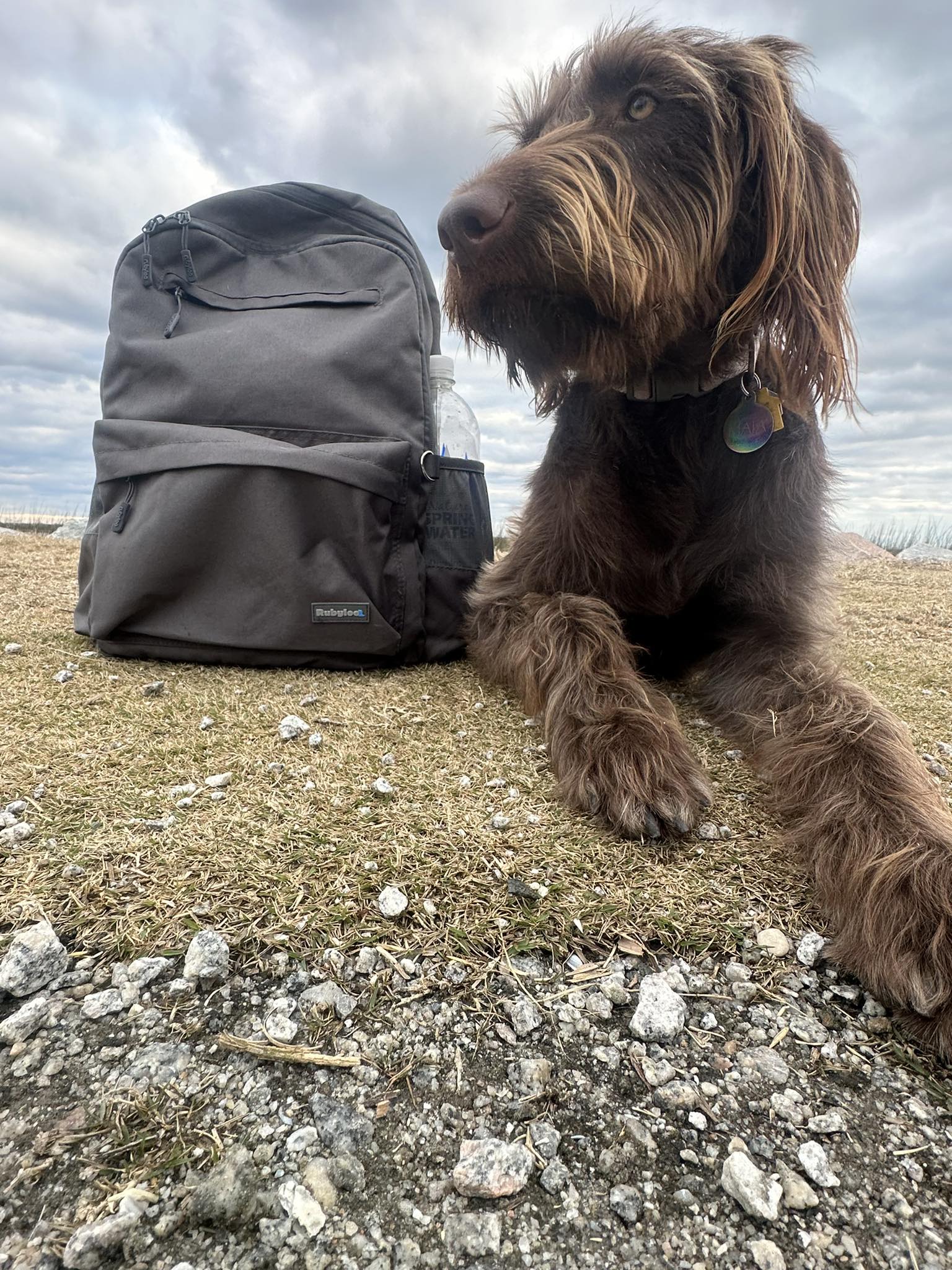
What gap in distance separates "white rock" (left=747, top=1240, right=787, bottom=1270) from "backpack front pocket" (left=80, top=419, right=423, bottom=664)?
76.3 inches

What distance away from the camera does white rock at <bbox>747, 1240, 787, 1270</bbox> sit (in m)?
0.75

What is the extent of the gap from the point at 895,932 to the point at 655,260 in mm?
1691

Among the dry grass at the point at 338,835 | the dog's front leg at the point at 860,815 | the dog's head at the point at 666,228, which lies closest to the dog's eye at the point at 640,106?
the dog's head at the point at 666,228

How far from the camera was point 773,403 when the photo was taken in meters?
2.13

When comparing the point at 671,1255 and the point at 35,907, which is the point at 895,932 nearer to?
the point at 671,1255

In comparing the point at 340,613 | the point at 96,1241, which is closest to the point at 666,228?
the point at 340,613

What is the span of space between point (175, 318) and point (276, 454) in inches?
32.3

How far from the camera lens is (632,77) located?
2.13 metres

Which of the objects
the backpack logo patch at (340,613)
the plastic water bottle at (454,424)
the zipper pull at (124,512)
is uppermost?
the plastic water bottle at (454,424)

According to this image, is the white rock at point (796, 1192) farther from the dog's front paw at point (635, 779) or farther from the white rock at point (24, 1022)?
the white rock at point (24, 1022)

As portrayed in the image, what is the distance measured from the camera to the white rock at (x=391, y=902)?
1222mm

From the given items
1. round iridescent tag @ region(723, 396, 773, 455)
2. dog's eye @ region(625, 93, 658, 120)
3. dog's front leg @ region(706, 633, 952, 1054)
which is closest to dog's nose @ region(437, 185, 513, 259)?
dog's eye @ region(625, 93, 658, 120)

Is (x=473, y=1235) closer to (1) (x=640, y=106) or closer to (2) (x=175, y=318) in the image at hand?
(1) (x=640, y=106)

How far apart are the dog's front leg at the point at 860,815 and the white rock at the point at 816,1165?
0.29m
